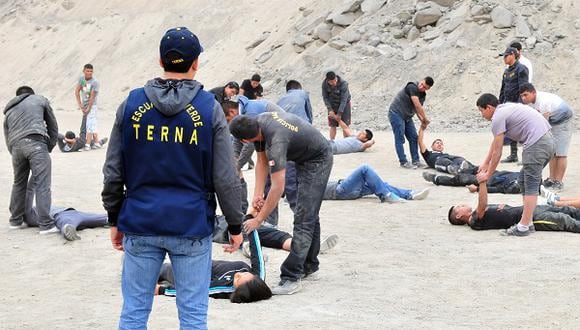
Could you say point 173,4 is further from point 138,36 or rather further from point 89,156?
point 89,156

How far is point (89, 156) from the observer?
16.7 metres

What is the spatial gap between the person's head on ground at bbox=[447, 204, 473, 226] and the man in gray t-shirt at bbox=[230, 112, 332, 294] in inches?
102

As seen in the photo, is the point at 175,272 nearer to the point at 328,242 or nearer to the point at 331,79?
the point at 328,242

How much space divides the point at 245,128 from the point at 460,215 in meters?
3.64

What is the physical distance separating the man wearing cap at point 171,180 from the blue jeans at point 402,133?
9740 millimetres

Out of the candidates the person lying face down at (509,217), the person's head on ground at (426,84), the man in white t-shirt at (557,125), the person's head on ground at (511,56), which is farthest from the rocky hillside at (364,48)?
the person lying face down at (509,217)

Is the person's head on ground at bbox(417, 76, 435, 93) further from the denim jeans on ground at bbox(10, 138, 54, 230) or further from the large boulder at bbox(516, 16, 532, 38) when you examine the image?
the large boulder at bbox(516, 16, 532, 38)

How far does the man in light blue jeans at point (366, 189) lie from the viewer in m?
10.8

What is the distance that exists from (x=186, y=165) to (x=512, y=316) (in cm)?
293

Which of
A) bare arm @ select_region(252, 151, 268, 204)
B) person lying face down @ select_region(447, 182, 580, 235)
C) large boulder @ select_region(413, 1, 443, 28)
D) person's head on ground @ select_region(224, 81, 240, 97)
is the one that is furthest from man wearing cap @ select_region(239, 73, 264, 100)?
large boulder @ select_region(413, 1, 443, 28)

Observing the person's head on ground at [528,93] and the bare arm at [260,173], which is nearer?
the bare arm at [260,173]

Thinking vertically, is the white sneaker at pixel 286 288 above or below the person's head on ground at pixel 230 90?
below

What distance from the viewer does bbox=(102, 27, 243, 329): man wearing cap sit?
4.23 meters

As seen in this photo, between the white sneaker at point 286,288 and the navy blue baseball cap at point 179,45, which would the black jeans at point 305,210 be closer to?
the white sneaker at point 286,288
